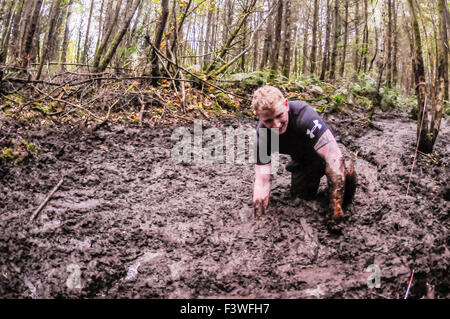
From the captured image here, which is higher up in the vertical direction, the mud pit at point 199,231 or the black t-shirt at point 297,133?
the black t-shirt at point 297,133

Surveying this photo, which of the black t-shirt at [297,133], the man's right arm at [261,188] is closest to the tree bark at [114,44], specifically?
the black t-shirt at [297,133]

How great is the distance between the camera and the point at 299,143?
8.96ft

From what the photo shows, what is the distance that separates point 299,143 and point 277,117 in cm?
44

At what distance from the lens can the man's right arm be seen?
272 cm

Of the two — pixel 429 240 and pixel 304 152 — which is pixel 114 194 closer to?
pixel 304 152

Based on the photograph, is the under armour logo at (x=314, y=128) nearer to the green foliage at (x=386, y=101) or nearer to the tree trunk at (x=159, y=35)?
the tree trunk at (x=159, y=35)

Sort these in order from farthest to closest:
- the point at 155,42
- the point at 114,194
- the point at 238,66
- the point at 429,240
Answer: the point at 238,66 < the point at 155,42 < the point at 114,194 < the point at 429,240

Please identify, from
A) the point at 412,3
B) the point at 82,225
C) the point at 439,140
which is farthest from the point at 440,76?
the point at 82,225

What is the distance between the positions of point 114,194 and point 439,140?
4.92 metres

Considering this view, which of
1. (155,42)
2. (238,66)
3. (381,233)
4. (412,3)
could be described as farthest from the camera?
(238,66)

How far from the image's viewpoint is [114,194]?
3.29m

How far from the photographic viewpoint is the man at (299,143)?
238cm

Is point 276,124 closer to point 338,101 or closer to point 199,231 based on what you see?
point 199,231

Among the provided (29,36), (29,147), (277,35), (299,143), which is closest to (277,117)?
(299,143)
